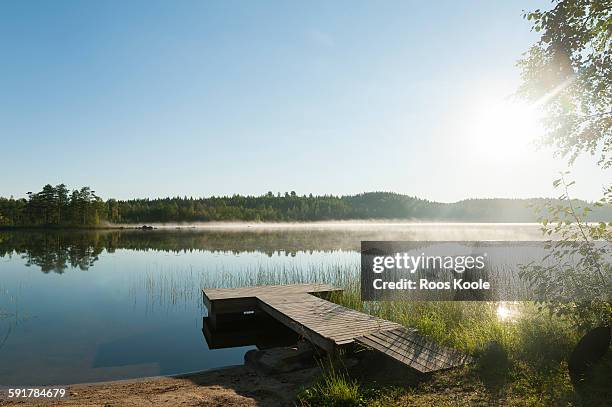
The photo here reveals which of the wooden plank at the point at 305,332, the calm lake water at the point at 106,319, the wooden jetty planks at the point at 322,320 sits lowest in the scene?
the calm lake water at the point at 106,319

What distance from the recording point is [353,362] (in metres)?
7.15

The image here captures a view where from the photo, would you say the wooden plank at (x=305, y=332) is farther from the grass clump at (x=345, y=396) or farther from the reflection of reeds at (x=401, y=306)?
the reflection of reeds at (x=401, y=306)

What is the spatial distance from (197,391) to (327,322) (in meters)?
2.64

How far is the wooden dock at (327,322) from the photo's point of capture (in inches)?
261

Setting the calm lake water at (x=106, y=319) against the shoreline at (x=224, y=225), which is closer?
the calm lake water at (x=106, y=319)

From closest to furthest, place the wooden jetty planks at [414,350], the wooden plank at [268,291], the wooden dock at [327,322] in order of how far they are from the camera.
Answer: the wooden jetty planks at [414,350] < the wooden dock at [327,322] < the wooden plank at [268,291]

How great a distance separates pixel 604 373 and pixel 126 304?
14.0 m

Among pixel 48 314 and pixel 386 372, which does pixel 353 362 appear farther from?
pixel 48 314

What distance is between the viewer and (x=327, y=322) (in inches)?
339

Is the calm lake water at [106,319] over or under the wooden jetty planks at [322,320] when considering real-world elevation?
under

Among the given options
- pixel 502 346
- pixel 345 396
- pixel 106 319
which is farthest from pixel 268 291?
pixel 502 346

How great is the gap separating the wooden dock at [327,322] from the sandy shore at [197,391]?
0.78 meters

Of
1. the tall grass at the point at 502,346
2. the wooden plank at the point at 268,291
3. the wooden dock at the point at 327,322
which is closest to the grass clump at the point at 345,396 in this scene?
the tall grass at the point at 502,346

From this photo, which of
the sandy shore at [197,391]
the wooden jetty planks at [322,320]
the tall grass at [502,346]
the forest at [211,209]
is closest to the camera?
the tall grass at [502,346]
